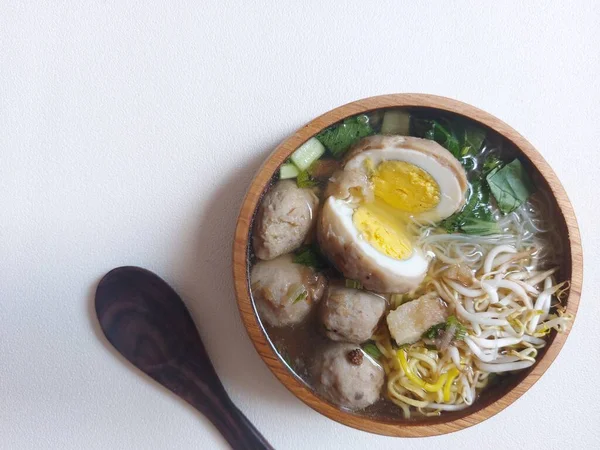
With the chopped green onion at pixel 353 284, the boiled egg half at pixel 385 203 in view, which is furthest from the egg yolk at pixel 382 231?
the chopped green onion at pixel 353 284

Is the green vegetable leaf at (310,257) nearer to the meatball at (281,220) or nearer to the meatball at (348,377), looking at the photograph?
the meatball at (281,220)

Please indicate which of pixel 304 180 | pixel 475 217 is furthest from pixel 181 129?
pixel 475 217

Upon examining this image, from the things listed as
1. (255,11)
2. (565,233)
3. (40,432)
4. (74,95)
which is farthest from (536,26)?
(40,432)

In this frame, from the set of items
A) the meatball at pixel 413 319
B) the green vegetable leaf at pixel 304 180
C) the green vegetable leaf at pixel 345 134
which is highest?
the green vegetable leaf at pixel 345 134

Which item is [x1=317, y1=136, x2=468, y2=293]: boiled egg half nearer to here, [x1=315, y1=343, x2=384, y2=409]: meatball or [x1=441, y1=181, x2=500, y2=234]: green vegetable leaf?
[x1=441, y1=181, x2=500, y2=234]: green vegetable leaf

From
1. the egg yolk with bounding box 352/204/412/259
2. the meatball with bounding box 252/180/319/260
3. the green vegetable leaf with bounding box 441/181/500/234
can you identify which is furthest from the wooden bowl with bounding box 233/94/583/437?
the egg yolk with bounding box 352/204/412/259

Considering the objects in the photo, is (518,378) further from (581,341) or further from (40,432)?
(40,432)

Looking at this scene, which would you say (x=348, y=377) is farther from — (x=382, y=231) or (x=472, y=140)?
(x=472, y=140)
